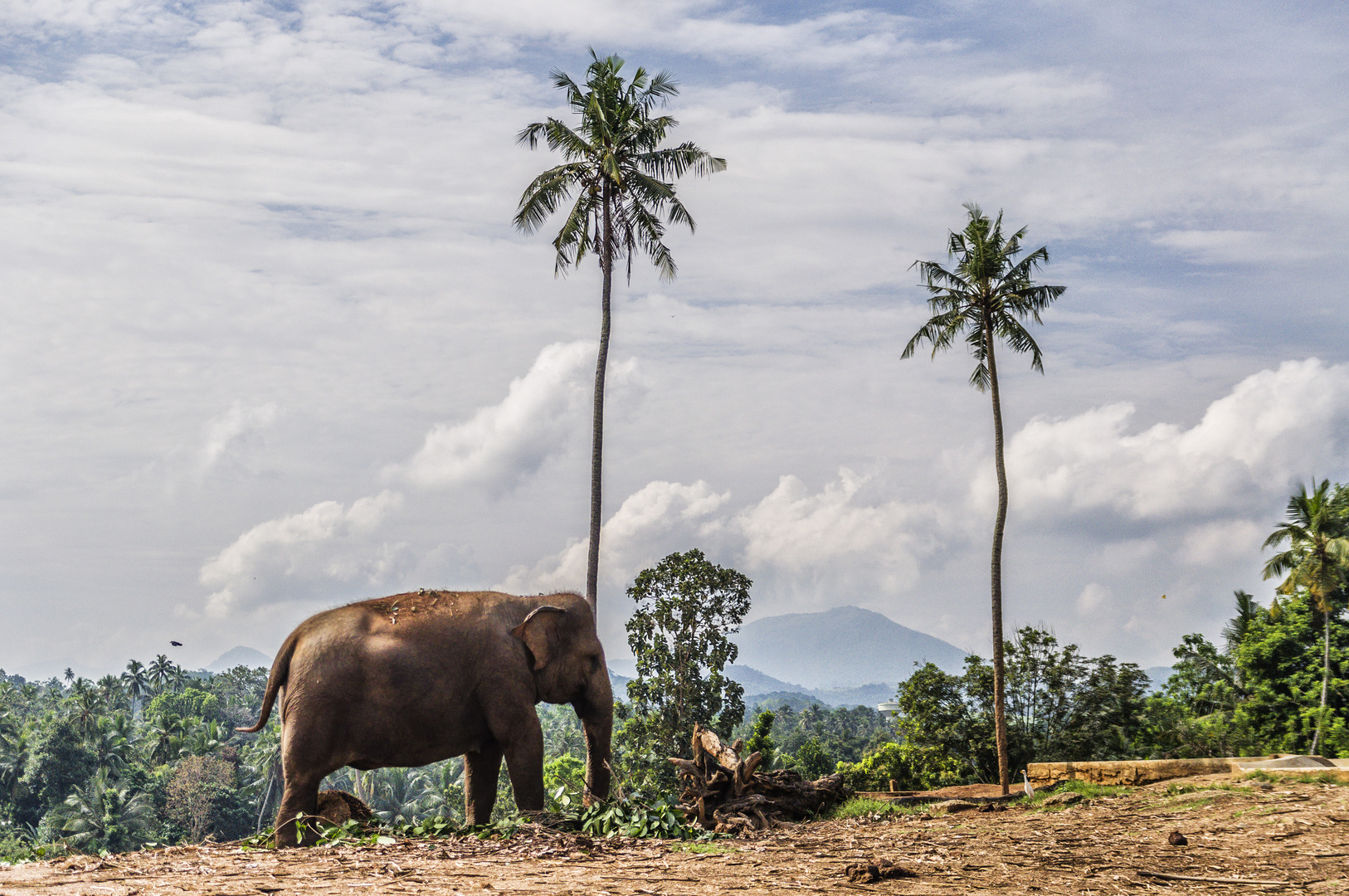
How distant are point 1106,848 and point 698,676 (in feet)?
62.2

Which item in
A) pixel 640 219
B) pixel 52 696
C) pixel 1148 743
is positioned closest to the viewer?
pixel 640 219

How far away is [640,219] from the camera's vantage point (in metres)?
24.1

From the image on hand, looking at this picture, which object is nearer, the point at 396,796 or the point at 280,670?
the point at 280,670

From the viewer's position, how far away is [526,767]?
37.9 feet

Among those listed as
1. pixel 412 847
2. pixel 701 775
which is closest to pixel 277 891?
pixel 412 847

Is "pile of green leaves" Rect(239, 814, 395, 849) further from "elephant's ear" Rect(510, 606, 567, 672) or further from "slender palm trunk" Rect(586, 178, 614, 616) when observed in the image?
"slender palm trunk" Rect(586, 178, 614, 616)

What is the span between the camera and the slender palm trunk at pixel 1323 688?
95.4 feet

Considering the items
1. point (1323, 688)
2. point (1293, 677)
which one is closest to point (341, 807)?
point (1323, 688)

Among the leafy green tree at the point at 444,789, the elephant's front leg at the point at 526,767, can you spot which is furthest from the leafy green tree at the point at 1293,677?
the leafy green tree at the point at 444,789

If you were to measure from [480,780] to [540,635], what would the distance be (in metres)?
1.92

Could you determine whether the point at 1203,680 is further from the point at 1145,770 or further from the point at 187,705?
the point at 187,705

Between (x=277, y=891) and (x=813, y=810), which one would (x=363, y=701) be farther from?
(x=813, y=810)

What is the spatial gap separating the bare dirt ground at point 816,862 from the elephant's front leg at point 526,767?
1.33m

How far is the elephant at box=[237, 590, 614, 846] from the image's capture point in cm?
1112
